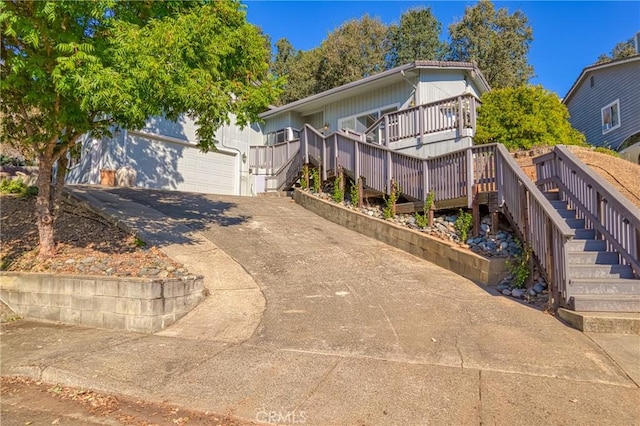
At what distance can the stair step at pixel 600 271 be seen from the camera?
5457mm

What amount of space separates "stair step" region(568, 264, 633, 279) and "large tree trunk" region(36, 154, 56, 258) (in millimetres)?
8005

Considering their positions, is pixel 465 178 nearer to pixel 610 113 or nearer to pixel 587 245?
pixel 587 245

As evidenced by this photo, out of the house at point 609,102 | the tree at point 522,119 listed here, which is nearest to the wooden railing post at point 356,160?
the tree at point 522,119

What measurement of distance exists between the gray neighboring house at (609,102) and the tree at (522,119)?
8.03 m

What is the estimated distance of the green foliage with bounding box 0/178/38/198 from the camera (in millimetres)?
10039

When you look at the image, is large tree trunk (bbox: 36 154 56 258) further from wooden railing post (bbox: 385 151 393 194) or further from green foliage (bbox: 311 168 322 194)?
green foliage (bbox: 311 168 322 194)

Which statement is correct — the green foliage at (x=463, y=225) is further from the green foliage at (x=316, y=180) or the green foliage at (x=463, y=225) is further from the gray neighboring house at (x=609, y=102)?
the gray neighboring house at (x=609, y=102)

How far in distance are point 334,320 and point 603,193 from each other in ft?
14.3

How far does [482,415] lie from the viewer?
2.91 metres

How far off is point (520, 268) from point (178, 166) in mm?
13994

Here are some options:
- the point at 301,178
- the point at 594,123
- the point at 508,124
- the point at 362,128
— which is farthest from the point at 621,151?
the point at 301,178

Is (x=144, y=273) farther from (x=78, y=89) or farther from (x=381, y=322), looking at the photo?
(x=381, y=322)

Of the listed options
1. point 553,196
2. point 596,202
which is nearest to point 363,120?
point 553,196

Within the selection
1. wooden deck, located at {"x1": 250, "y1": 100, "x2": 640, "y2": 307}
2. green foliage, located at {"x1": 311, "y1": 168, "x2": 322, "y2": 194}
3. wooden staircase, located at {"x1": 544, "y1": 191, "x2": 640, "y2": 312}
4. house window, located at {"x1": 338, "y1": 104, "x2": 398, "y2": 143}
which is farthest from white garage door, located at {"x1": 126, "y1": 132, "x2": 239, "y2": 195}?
wooden staircase, located at {"x1": 544, "y1": 191, "x2": 640, "y2": 312}
